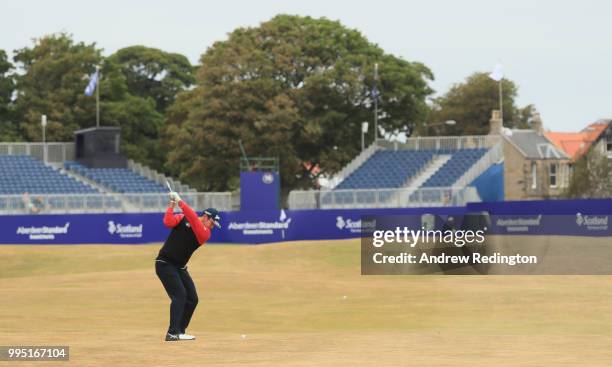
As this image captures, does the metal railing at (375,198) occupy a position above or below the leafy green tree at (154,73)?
below

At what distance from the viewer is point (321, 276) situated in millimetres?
40219

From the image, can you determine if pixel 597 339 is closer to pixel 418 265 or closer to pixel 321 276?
pixel 418 265

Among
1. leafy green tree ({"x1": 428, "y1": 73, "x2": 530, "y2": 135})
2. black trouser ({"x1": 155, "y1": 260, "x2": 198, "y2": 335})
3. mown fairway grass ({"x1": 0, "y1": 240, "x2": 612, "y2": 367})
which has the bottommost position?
mown fairway grass ({"x1": 0, "y1": 240, "x2": 612, "y2": 367})

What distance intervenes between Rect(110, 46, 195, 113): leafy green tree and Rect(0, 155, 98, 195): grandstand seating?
46.9 m

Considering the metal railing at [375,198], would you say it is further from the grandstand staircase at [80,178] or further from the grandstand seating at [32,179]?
the grandstand seating at [32,179]

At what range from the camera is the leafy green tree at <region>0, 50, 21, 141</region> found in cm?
9356

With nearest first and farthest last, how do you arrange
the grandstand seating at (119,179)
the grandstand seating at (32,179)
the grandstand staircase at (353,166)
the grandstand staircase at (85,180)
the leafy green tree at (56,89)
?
the grandstand seating at (32,179)
the grandstand staircase at (85,180)
the grandstand seating at (119,179)
the grandstand staircase at (353,166)
the leafy green tree at (56,89)

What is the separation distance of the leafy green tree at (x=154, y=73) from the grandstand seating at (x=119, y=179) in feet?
146

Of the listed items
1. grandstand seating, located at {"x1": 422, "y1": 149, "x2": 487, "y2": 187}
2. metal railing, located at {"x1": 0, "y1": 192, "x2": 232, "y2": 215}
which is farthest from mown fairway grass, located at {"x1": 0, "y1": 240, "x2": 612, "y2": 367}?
grandstand seating, located at {"x1": 422, "y1": 149, "x2": 487, "y2": 187}

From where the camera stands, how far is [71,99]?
93750 millimetres

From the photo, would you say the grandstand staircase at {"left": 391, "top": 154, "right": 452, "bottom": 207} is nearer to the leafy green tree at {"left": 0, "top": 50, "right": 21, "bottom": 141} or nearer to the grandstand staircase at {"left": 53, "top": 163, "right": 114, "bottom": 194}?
the grandstand staircase at {"left": 53, "top": 163, "right": 114, "bottom": 194}

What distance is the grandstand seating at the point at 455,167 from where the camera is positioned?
242ft

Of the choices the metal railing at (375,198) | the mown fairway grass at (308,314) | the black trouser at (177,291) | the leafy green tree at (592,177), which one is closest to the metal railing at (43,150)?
the metal railing at (375,198)

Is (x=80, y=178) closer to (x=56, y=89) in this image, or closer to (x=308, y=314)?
(x=56, y=89)
